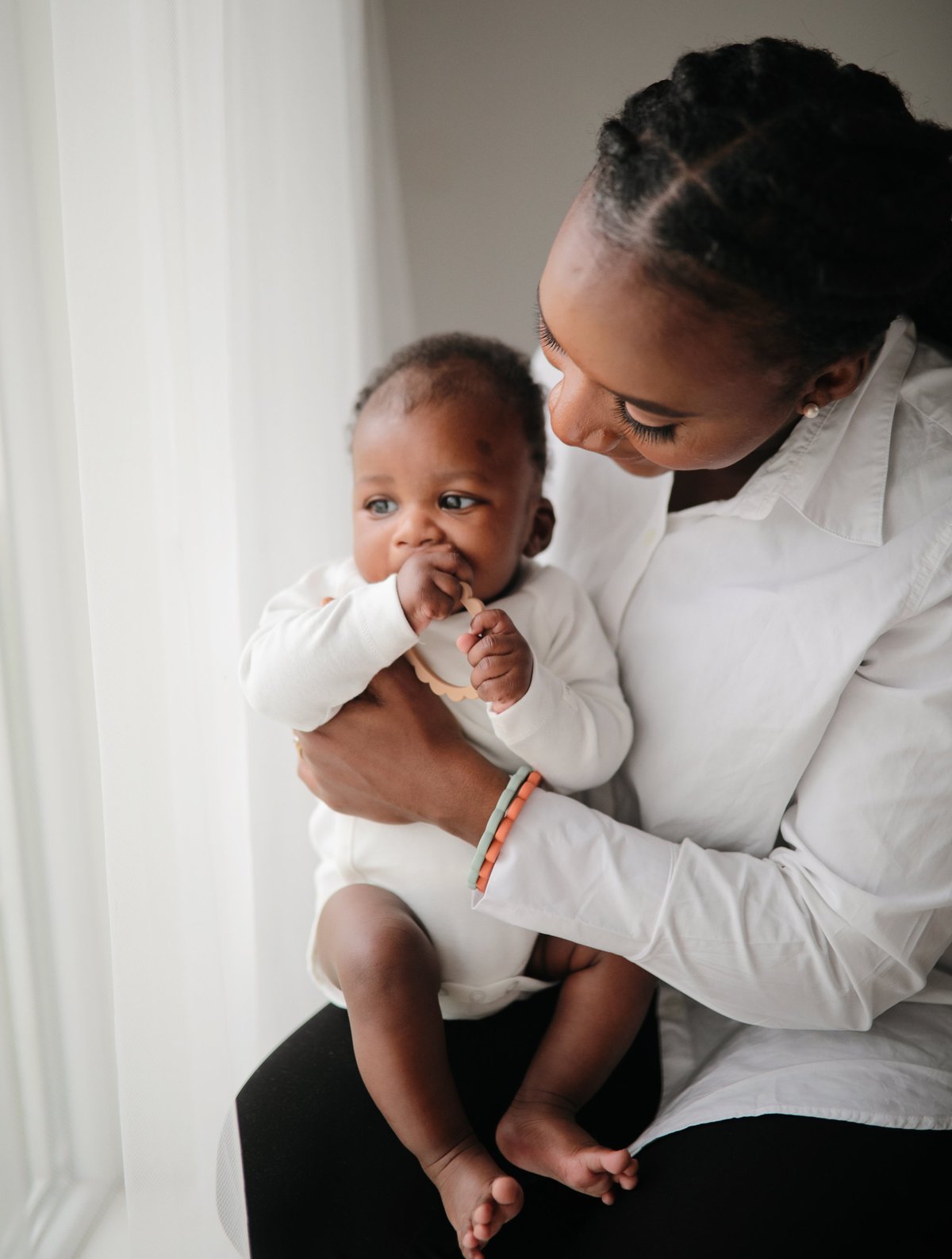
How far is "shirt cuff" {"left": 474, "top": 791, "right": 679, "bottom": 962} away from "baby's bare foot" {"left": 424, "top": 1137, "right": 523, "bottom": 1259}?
226 millimetres

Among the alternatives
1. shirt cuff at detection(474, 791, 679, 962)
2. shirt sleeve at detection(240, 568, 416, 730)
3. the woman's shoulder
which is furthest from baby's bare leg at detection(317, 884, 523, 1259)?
the woman's shoulder

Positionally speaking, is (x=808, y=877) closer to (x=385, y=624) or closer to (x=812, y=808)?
(x=812, y=808)

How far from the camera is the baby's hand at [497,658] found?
3.21 feet

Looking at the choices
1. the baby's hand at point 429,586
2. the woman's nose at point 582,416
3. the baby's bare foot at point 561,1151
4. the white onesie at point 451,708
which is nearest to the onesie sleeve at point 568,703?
the white onesie at point 451,708

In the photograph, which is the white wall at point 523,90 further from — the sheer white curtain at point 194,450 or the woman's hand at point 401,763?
the woman's hand at point 401,763

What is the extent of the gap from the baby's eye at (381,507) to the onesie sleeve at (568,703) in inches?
7.9

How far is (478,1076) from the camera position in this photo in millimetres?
1085

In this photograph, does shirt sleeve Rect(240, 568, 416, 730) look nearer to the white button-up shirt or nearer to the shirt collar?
the white button-up shirt

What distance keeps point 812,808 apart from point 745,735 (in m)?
0.10

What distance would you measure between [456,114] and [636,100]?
98 cm

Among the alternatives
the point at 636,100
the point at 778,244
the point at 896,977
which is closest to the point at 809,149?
the point at 778,244

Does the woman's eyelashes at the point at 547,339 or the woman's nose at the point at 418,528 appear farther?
the woman's nose at the point at 418,528

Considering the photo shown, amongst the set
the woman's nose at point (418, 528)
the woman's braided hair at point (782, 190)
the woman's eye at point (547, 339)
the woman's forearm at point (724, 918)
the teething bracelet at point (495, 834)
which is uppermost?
the woman's braided hair at point (782, 190)

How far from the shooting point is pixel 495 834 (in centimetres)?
100
